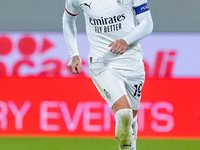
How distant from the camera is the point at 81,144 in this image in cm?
579

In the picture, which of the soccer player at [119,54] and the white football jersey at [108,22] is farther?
the white football jersey at [108,22]

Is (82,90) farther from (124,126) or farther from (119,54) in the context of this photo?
(124,126)

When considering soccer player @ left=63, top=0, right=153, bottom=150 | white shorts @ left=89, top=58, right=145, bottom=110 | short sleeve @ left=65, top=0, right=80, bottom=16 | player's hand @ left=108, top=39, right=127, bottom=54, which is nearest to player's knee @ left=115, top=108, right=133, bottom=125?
soccer player @ left=63, top=0, right=153, bottom=150

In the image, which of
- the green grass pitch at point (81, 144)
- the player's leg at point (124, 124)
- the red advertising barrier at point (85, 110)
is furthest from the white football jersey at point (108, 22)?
the red advertising barrier at point (85, 110)

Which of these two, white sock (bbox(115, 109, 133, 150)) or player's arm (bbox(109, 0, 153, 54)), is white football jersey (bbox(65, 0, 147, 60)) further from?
white sock (bbox(115, 109, 133, 150))

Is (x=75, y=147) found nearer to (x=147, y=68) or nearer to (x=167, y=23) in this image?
(x=147, y=68)

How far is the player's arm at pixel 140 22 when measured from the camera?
351cm

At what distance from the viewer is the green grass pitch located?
554 centimetres

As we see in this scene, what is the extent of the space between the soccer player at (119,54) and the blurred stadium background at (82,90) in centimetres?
195

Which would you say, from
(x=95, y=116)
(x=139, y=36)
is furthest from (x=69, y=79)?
(x=139, y=36)

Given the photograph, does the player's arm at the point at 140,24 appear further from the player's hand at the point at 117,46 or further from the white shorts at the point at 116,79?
the white shorts at the point at 116,79

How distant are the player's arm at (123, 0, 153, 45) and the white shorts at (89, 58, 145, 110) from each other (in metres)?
0.27

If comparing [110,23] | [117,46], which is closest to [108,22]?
[110,23]

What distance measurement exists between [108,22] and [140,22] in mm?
237
